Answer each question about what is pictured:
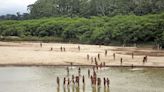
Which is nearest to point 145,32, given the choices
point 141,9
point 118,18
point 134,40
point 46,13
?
point 134,40

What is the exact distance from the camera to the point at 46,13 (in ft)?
560

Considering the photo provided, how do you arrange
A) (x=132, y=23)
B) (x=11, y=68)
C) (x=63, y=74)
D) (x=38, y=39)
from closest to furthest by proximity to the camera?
(x=63, y=74) → (x=11, y=68) → (x=132, y=23) → (x=38, y=39)

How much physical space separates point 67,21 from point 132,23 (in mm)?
32271

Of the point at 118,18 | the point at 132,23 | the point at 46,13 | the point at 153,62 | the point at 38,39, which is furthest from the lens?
the point at 46,13

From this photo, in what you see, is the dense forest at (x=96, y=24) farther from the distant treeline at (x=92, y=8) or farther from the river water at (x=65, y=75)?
the river water at (x=65, y=75)

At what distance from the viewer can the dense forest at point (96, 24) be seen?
331 feet

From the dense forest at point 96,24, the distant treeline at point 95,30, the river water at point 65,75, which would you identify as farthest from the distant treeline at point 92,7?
the river water at point 65,75

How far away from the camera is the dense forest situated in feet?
331

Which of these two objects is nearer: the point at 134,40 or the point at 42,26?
the point at 134,40

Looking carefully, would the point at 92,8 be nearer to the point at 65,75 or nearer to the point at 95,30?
the point at 95,30

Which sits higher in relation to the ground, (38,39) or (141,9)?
(141,9)

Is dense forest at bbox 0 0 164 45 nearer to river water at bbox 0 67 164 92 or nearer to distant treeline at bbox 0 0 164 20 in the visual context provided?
distant treeline at bbox 0 0 164 20

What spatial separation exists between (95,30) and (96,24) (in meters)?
7.57

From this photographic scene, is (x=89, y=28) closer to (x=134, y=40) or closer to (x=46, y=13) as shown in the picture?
(x=134, y=40)
